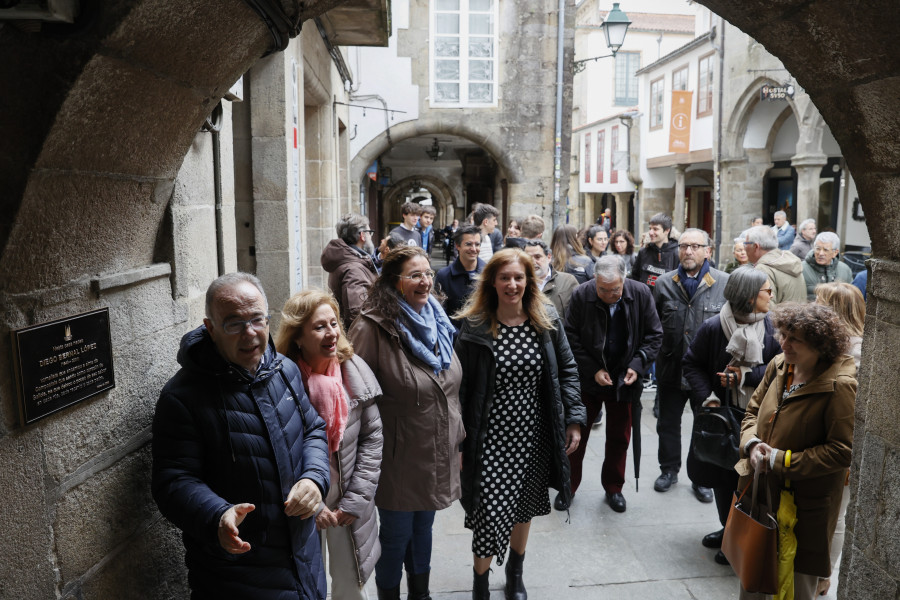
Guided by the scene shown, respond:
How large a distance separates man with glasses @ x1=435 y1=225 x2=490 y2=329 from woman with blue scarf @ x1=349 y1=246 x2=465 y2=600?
6.08ft

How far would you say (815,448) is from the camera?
9.50ft

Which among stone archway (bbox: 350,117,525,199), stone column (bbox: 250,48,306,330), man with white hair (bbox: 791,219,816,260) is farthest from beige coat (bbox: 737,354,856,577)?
stone archway (bbox: 350,117,525,199)

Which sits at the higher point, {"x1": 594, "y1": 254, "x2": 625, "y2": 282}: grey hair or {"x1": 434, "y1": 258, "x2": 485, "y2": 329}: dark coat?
{"x1": 594, "y1": 254, "x2": 625, "y2": 282}: grey hair

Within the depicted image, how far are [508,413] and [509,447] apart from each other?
17 centimetres

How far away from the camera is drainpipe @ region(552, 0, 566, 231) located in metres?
12.4

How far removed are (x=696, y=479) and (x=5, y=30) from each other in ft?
11.9

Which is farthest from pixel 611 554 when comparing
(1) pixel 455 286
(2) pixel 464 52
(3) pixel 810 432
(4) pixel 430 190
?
(4) pixel 430 190

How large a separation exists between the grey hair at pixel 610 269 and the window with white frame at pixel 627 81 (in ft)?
115

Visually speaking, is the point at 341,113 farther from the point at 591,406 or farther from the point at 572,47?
the point at 591,406

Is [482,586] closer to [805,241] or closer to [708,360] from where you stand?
[708,360]

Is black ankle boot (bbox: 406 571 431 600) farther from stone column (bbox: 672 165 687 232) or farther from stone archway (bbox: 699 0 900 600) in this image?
stone column (bbox: 672 165 687 232)

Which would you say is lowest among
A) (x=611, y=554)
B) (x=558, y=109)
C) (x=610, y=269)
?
(x=611, y=554)

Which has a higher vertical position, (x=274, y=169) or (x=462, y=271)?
(x=274, y=169)

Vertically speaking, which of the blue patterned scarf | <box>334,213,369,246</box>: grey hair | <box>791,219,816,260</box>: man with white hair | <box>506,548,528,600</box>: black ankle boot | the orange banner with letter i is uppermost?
the orange banner with letter i
